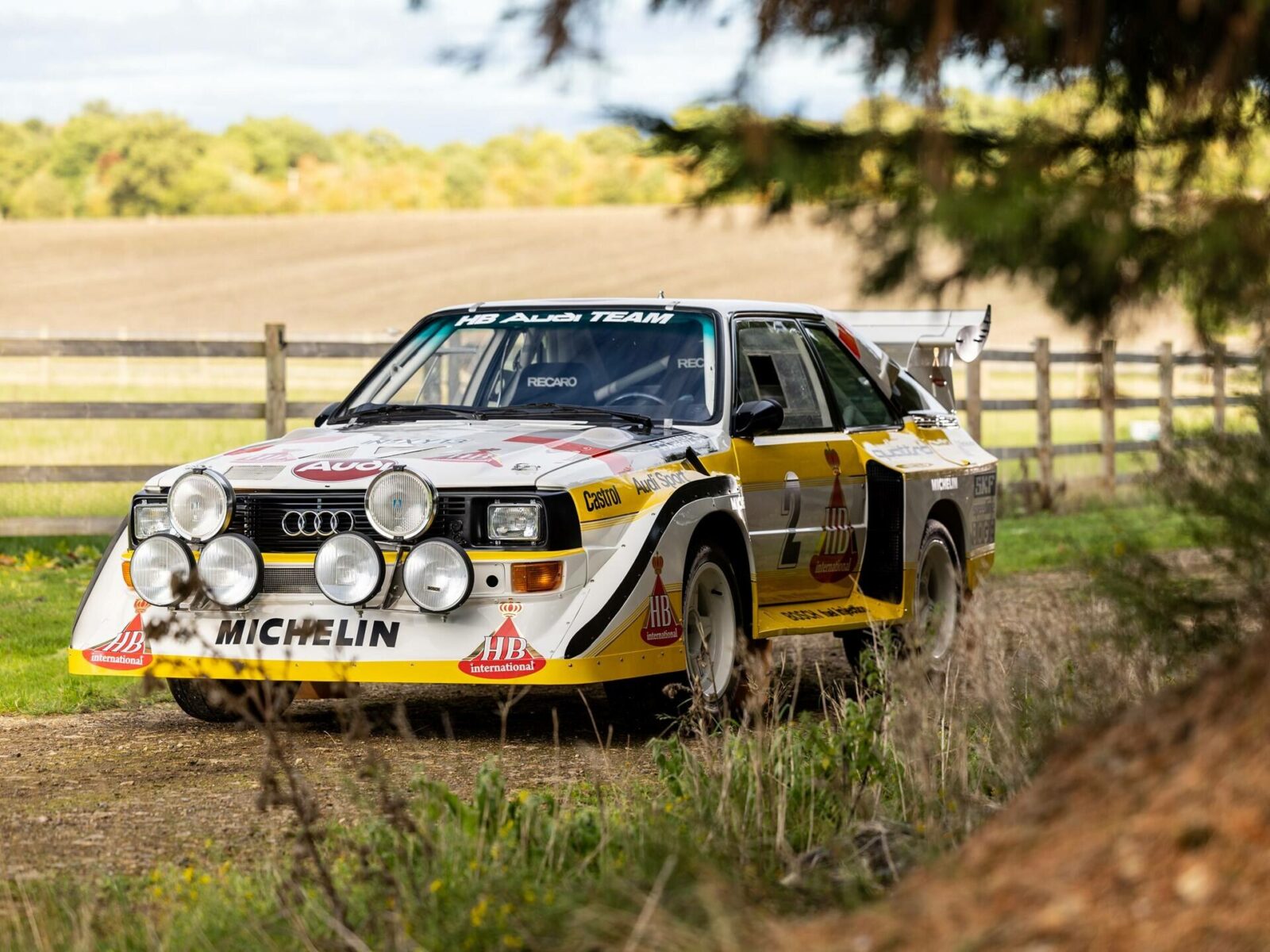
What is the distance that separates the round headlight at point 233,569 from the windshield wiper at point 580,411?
5.03 feet

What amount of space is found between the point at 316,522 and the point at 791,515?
230cm

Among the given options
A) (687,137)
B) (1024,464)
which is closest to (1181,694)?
(687,137)

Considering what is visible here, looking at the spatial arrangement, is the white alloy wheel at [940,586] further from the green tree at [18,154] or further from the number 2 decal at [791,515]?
the green tree at [18,154]

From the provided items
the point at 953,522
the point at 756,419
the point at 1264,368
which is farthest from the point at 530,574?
the point at 953,522

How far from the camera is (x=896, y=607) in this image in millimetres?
9438

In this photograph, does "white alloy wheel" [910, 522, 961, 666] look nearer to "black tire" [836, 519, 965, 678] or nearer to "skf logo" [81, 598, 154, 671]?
"black tire" [836, 519, 965, 678]

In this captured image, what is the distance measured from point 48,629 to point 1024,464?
12.0m

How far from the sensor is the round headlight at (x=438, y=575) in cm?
734

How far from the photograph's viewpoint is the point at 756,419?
28.1 feet

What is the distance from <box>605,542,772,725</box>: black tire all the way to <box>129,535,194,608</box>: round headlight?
69.4 inches

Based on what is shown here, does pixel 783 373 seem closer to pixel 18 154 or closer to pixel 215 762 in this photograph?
pixel 215 762

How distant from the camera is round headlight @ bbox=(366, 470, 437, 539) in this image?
737 centimetres

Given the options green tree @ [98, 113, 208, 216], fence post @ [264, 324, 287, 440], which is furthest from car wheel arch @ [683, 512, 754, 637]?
green tree @ [98, 113, 208, 216]

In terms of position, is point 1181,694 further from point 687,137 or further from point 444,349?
point 444,349
